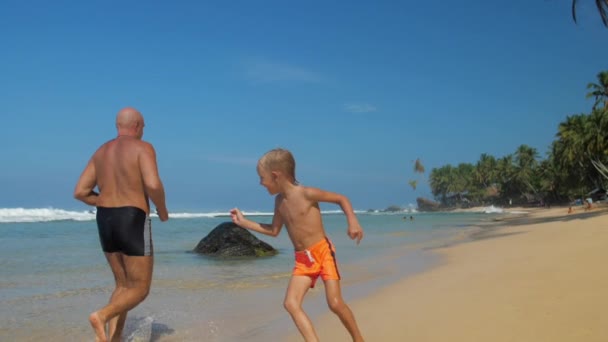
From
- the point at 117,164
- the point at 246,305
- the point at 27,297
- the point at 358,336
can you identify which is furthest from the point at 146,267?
the point at 27,297

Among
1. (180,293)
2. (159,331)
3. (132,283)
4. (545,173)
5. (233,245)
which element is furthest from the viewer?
(545,173)

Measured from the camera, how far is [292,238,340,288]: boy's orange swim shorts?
3787 mm

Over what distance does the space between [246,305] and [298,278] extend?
3.18 m

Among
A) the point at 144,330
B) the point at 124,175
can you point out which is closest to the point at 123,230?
the point at 124,175

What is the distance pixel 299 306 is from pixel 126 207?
1.44 meters

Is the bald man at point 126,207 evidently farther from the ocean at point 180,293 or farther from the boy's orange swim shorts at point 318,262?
the ocean at point 180,293

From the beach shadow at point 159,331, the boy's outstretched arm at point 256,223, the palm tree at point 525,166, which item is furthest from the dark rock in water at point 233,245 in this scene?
the palm tree at point 525,166

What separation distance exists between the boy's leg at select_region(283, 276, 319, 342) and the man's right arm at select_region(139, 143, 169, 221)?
112 centimetres

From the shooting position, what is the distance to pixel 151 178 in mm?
3615

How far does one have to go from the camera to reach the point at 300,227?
12.6 ft

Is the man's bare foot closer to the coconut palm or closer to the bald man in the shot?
the bald man

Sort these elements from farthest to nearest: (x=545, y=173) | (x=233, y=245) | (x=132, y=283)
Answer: (x=545, y=173) < (x=233, y=245) < (x=132, y=283)

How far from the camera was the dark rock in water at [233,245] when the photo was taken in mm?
14250

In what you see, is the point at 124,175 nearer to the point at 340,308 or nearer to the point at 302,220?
the point at 302,220
